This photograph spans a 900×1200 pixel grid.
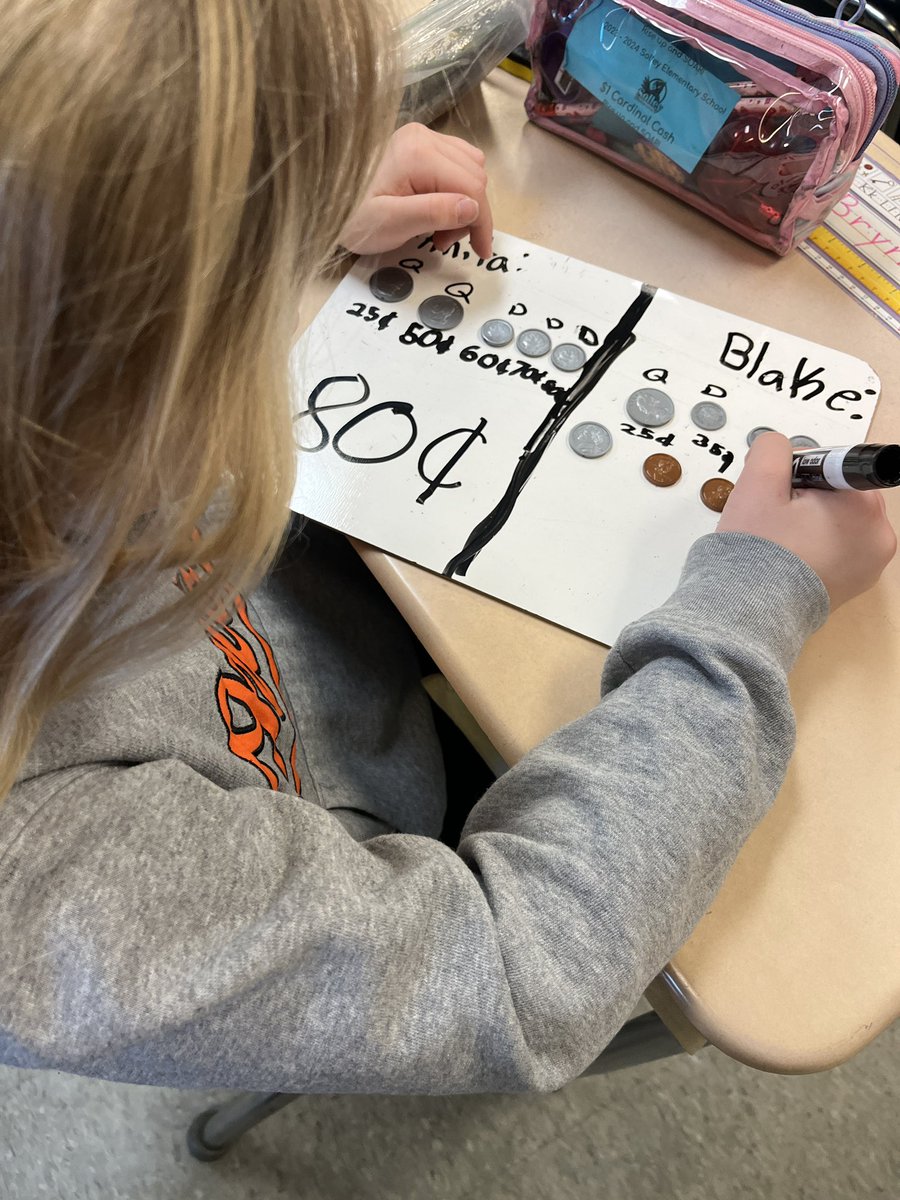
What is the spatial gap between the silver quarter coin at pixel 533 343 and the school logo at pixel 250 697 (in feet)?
0.79

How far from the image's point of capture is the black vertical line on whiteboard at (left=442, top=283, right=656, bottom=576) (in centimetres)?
47

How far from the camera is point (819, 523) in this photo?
460 mm

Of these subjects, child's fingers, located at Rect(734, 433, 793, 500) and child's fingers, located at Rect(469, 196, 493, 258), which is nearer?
child's fingers, located at Rect(734, 433, 793, 500)

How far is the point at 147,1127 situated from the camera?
2.81 ft

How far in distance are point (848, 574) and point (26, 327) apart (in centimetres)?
40

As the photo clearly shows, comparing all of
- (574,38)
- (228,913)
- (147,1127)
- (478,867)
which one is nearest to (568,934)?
(478,867)

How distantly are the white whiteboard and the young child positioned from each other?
0.04 metres

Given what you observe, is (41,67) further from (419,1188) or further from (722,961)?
(419,1188)

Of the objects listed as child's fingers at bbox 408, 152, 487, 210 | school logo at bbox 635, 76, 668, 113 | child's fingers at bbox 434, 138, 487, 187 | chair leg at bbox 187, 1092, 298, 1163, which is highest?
school logo at bbox 635, 76, 668, 113

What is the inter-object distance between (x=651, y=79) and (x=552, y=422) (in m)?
0.26

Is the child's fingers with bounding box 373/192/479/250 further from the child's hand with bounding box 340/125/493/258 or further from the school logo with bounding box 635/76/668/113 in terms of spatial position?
the school logo with bounding box 635/76/668/113

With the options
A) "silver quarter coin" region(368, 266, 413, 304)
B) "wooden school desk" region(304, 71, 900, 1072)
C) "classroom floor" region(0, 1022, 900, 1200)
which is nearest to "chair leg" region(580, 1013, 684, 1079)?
"wooden school desk" region(304, 71, 900, 1072)

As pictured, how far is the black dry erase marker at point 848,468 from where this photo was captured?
0.43m

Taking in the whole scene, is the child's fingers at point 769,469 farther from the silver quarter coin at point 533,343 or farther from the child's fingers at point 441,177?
the child's fingers at point 441,177
